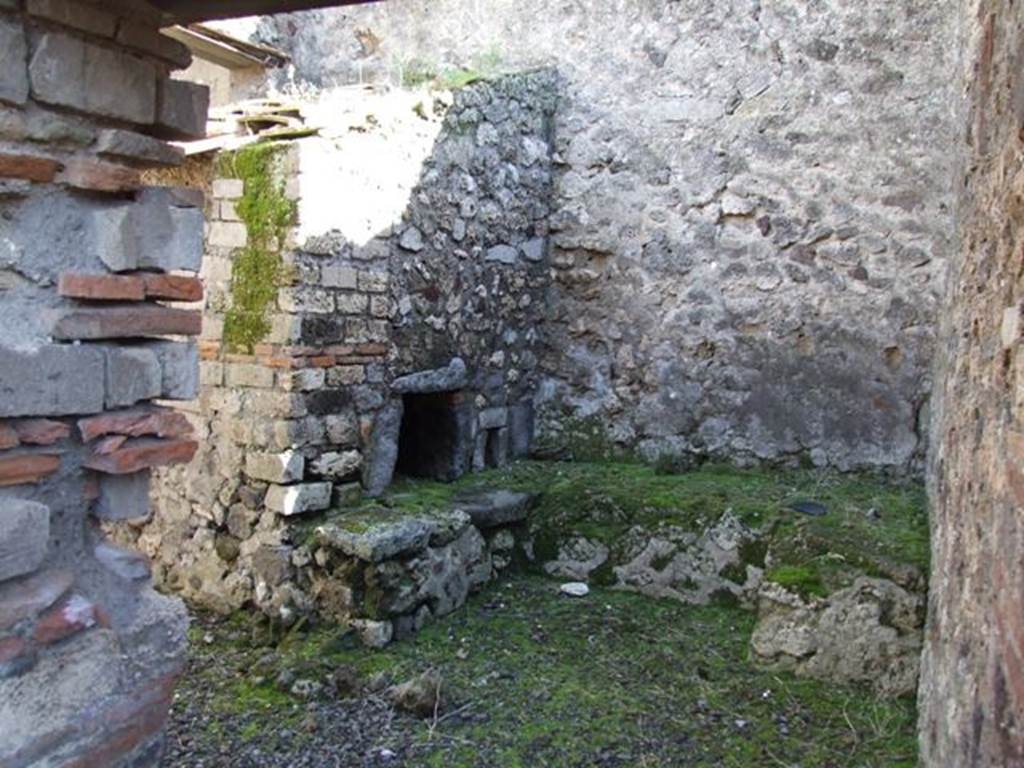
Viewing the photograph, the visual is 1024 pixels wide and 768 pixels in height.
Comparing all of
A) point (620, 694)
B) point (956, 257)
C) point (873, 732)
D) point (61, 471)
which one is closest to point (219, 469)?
point (620, 694)

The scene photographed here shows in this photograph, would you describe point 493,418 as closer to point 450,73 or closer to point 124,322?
point 450,73

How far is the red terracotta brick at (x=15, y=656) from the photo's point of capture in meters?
2.08

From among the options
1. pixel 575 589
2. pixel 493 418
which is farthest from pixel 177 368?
pixel 493 418

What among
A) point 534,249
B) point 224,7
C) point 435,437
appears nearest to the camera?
point 224,7

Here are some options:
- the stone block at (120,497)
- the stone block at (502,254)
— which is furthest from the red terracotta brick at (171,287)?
the stone block at (502,254)

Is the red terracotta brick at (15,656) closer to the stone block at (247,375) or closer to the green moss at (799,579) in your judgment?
the stone block at (247,375)

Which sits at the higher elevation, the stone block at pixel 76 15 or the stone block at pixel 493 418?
the stone block at pixel 76 15

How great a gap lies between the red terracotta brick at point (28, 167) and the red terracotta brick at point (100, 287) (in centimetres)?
22

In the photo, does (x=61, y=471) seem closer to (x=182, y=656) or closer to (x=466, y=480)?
(x=182, y=656)

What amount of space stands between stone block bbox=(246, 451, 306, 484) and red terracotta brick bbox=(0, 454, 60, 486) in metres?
2.44

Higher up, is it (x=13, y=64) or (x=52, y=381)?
(x=13, y=64)

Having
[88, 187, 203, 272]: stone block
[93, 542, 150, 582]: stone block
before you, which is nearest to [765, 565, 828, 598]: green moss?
[93, 542, 150, 582]: stone block

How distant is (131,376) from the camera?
2385mm

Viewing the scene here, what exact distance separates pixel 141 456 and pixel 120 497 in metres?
0.11
